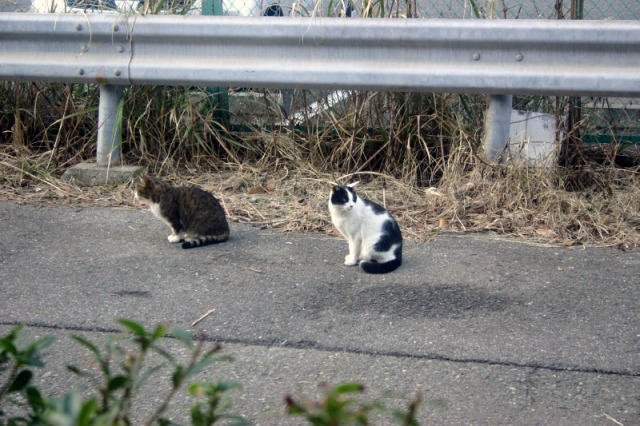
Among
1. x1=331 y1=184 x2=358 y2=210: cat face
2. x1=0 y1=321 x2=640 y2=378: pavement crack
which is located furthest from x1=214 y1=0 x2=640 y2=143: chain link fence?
x1=0 y1=321 x2=640 y2=378: pavement crack

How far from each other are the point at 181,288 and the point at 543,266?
6.49 feet

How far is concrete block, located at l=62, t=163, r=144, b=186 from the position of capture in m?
5.29

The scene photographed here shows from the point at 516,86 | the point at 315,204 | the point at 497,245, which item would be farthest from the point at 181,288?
the point at 516,86

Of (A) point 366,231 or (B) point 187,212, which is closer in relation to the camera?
(A) point 366,231

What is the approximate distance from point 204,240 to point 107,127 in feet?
5.34

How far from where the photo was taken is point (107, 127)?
5379mm

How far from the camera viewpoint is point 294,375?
2.76 metres

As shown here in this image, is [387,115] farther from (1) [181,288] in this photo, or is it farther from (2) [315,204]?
(1) [181,288]

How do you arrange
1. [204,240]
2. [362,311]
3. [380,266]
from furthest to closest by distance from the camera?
[204,240] < [380,266] < [362,311]

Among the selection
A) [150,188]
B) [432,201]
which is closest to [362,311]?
[432,201]

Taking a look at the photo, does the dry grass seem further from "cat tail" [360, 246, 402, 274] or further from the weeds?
the weeds

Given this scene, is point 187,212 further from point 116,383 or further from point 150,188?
point 116,383

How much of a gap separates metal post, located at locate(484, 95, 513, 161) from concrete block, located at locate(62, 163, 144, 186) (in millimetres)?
2591

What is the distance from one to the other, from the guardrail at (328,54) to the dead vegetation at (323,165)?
36 cm
